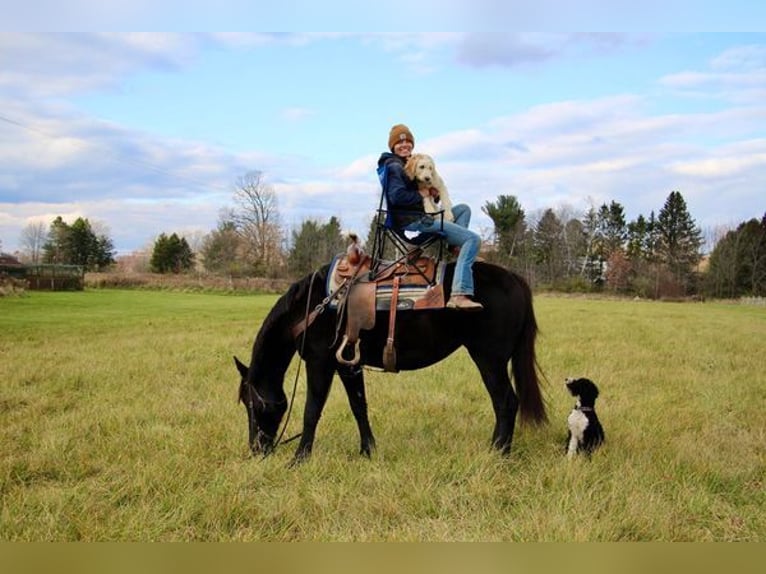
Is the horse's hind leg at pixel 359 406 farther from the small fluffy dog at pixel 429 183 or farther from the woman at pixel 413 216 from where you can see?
the small fluffy dog at pixel 429 183

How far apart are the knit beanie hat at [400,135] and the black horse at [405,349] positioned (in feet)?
3.97

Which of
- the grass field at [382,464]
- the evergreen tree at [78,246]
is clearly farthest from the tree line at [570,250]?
the grass field at [382,464]

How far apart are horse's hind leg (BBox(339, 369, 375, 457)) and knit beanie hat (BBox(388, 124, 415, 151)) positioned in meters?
2.14

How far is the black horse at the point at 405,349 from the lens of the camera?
191 inches

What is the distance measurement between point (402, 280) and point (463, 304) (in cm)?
63

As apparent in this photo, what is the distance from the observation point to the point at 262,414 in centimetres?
508

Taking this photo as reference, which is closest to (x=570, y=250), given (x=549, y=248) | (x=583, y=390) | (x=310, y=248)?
(x=549, y=248)

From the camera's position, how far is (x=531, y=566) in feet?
8.45

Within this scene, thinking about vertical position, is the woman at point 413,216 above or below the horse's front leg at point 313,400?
above

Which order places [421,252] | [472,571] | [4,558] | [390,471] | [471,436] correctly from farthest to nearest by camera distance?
[471,436], [421,252], [390,471], [4,558], [472,571]

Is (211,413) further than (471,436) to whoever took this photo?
Yes

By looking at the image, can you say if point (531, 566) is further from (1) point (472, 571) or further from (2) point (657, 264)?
(2) point (657, 264)

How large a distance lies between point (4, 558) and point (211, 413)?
138 inches

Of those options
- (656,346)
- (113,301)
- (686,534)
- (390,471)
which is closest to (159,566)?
(390,471)
